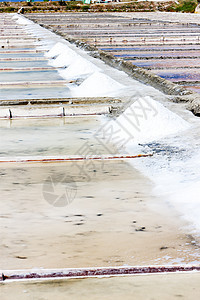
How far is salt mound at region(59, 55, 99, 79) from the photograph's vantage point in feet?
22.2

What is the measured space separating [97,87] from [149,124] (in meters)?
1.97

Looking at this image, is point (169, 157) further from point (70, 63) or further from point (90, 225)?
point (70, 63)

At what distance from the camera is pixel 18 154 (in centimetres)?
339

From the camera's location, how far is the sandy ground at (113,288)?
1.70m

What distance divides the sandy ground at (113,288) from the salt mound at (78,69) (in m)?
5.03

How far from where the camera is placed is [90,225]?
2.24 metres

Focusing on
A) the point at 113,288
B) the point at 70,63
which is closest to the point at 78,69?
the point at 70,63

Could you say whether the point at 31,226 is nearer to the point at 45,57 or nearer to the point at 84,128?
the point at 84,128

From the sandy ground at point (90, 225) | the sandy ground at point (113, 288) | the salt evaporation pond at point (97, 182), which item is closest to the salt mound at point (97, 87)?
the salt evaporation pond at point (97, 182)

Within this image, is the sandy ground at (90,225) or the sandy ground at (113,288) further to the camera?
the sandy ground at (90,225)

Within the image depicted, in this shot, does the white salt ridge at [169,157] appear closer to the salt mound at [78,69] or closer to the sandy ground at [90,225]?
the sandy ground at [90,225]

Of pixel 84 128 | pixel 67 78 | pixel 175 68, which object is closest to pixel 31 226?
pixel 84 128

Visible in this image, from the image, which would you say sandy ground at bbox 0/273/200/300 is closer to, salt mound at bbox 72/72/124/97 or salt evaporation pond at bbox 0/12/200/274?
salt evaporation pond at bbox 0/12/200/274

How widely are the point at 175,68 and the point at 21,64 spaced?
7.66ft
